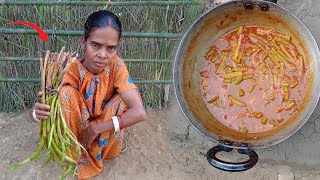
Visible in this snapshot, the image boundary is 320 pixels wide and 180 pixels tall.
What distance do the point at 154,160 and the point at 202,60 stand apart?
0.81m

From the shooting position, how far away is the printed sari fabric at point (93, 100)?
310cm

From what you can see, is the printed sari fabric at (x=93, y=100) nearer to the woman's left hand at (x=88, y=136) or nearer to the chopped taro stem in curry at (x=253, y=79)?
the woman's left hand at (x=88, y=136)

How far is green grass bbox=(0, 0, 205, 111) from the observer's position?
3732mm

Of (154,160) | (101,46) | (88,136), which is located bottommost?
(154,160)

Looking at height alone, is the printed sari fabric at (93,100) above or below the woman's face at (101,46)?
below

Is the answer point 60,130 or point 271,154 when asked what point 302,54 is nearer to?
point 271,154

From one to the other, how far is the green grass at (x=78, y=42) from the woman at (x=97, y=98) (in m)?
0.65

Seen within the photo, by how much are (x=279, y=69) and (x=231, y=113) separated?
1.24 ft

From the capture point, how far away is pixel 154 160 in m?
3.51

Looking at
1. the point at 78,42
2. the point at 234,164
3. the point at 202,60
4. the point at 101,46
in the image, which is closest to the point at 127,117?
the point at 101,46

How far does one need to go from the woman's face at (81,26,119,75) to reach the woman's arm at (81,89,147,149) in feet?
0.87

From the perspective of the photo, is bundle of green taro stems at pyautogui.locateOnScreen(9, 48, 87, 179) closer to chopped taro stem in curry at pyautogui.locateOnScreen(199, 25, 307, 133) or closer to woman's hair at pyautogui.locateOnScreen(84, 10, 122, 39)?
woman's hair at pyautogui.locateOnScreen(84, 10, 122, 39)

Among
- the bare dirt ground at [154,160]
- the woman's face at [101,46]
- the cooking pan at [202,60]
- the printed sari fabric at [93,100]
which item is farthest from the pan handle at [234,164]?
the woman's face at [101,46]

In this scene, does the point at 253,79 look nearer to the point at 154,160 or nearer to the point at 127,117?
the point at 127,117
